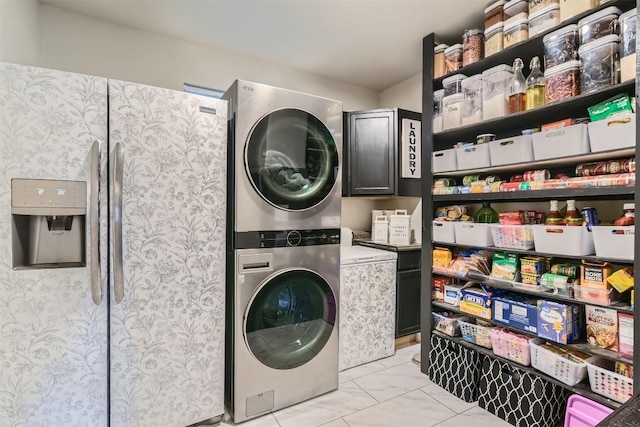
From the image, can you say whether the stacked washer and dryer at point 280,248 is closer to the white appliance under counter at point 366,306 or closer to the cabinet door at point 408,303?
the white appliance under counter at point 366,306

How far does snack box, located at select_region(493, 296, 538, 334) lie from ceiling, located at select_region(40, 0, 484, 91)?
72.2 inches

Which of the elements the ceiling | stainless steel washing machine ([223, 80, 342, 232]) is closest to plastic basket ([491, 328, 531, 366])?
stainless steel washing machine ([223, 80, 342, 232])

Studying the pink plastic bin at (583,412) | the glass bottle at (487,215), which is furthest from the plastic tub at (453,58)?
the pink plastic bin at (583,412)

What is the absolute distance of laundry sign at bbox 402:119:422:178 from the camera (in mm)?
2762

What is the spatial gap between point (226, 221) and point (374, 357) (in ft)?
5.39

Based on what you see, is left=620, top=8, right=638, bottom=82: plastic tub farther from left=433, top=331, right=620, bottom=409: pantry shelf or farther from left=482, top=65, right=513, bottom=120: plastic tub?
left=433, top=331, right=620, bottom=409: pantry shelf

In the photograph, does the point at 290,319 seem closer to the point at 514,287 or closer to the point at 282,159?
the point at 282,159

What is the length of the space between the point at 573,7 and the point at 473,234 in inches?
50.9

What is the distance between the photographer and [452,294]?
218 cm

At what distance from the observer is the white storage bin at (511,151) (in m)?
1.76

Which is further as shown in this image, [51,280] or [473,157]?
[473,157]

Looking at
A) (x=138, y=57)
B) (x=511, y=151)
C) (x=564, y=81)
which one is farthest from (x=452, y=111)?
(x=138, y=57)

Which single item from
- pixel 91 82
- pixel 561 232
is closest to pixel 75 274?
pixel 91 82

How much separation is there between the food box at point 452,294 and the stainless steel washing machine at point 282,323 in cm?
82
